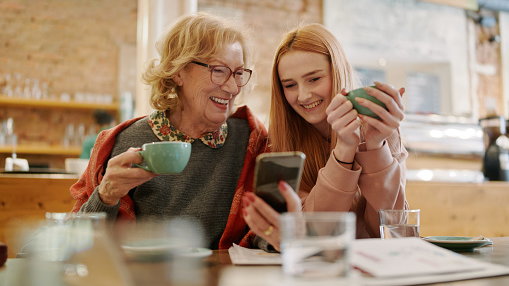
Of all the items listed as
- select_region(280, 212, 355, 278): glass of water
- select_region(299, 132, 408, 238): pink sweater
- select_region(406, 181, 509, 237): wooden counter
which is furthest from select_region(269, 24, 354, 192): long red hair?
select_region(406, 181, 509, 237): wooden counter

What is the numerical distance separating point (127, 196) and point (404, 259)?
1.00 m

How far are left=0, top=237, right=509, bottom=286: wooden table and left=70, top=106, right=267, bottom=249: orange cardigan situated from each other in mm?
478

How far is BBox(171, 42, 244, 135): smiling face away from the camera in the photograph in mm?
1649

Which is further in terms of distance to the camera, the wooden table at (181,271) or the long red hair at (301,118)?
the long red hair at (301,118)

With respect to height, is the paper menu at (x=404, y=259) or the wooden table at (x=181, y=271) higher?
the paper menu at (x=404, y=259)

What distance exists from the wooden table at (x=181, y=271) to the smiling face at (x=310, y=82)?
0.71 m

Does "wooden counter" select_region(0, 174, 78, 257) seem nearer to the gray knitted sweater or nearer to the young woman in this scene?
the gray knitted sweater

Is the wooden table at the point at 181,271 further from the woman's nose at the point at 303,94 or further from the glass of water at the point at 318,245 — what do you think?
the woman's nose at the point at 303,94

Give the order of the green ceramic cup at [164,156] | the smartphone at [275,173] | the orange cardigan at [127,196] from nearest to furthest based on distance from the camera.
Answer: the smartphone at [275,173]
the green ceramic cup at [164,156]
the orange cardigan at [127,196]

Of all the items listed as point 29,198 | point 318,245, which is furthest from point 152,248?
point 29,198

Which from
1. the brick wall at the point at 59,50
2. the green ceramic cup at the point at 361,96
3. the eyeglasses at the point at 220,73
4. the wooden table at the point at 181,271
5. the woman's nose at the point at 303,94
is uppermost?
the brick wall at the point at 59,50

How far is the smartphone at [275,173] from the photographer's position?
33.4 inches

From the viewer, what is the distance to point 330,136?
1704mm

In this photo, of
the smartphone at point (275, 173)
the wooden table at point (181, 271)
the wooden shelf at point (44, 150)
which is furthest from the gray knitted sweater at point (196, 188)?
the wooden shelf at point (44, 150)
